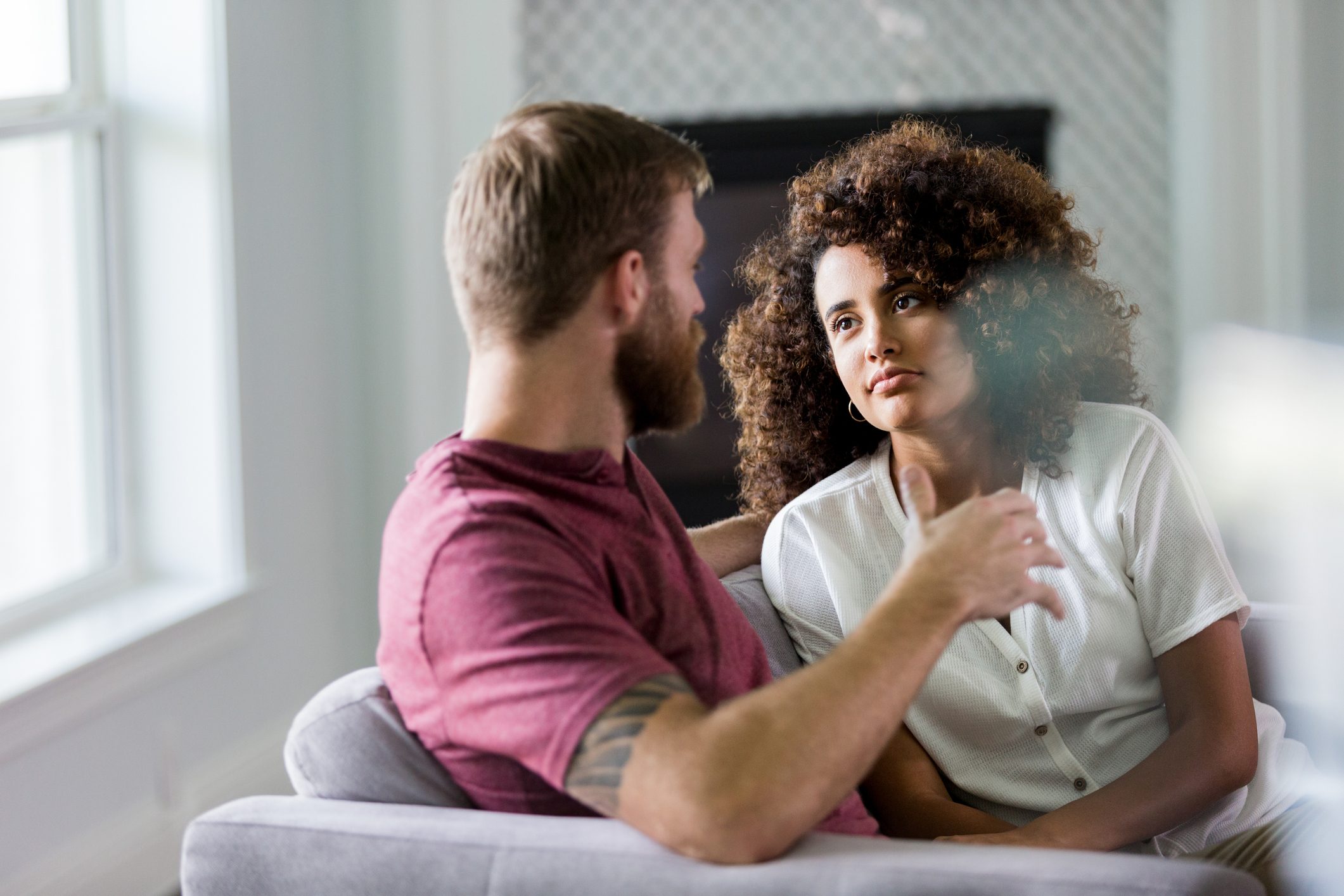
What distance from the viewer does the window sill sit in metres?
1.97

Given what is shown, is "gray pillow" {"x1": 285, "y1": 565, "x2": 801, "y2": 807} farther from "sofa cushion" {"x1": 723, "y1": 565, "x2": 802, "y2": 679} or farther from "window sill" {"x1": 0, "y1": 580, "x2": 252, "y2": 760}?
"window sill" {"x1": 0, "y1": 580, "x2": 252, "y2": 760}

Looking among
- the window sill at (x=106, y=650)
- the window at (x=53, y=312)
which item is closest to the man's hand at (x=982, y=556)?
the window sill at (x=106, y=650)

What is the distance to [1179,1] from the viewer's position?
3354mm

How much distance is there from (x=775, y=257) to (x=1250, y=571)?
1658 millimetres

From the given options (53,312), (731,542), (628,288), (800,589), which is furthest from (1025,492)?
(53,312)

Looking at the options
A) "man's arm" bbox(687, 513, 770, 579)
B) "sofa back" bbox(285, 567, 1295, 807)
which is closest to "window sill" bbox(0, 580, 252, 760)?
"sofa back" bbox(285, 567, 1295, 807)

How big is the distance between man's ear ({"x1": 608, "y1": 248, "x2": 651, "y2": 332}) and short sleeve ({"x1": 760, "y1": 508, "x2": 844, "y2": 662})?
55 centimetres

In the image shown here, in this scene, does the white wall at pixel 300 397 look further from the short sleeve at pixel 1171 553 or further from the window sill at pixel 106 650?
the short sleeve at pixel 1171 553

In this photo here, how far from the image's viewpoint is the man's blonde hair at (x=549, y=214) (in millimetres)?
1109

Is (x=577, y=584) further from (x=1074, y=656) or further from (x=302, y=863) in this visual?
(x=1074, y=656)

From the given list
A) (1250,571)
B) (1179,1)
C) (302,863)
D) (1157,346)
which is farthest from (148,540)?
(1179,1)

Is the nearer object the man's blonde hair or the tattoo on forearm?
the tattoo on forearm

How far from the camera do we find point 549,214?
1107mm

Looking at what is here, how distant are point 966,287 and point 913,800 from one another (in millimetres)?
621
